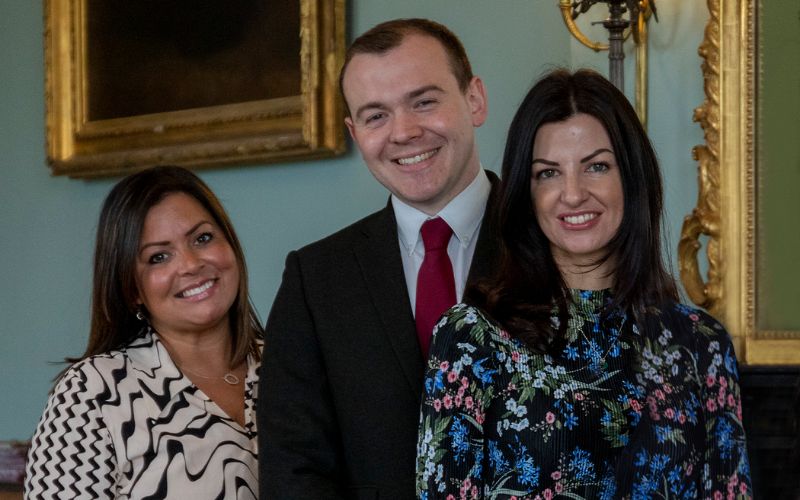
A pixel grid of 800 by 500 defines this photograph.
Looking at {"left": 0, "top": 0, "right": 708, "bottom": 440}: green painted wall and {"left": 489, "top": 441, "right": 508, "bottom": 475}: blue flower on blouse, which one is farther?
{"left": 0, "top": 0, "right": 708, "bottom": 440}: green painted wall

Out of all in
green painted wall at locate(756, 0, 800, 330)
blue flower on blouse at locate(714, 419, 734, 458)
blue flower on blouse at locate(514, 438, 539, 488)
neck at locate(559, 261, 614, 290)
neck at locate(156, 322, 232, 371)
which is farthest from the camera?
green painted wall at locate(756, 0, 800, 330)

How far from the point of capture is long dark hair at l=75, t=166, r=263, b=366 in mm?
2582

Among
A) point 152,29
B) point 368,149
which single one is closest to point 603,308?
point 368,149

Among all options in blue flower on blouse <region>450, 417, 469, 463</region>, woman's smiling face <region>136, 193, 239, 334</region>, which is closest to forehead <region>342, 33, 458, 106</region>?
woman's smiling face <region>136, 193, 239, 334</region>

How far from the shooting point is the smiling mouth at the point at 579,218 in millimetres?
2074

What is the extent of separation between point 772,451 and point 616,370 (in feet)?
2.30

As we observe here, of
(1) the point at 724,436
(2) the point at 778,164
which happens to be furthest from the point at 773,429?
(2) the point at 778,164

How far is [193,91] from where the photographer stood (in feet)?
13.9

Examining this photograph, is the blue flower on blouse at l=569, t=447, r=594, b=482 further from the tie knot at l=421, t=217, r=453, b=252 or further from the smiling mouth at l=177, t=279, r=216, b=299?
the smiling mouth at l=177, t=279, r=216, b=299

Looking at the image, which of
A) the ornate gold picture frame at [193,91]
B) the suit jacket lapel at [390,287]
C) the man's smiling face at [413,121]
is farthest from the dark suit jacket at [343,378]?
the ornate gold picture frame at [193,91]

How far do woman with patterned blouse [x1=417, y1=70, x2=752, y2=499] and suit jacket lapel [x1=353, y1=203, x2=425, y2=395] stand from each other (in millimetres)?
197

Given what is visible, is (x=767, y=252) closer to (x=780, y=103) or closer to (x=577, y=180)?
(x=780, y=103)

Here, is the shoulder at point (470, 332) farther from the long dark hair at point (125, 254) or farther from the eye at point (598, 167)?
the long dark hair at point (125, 254)

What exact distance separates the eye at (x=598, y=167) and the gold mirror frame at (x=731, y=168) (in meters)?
0.86
